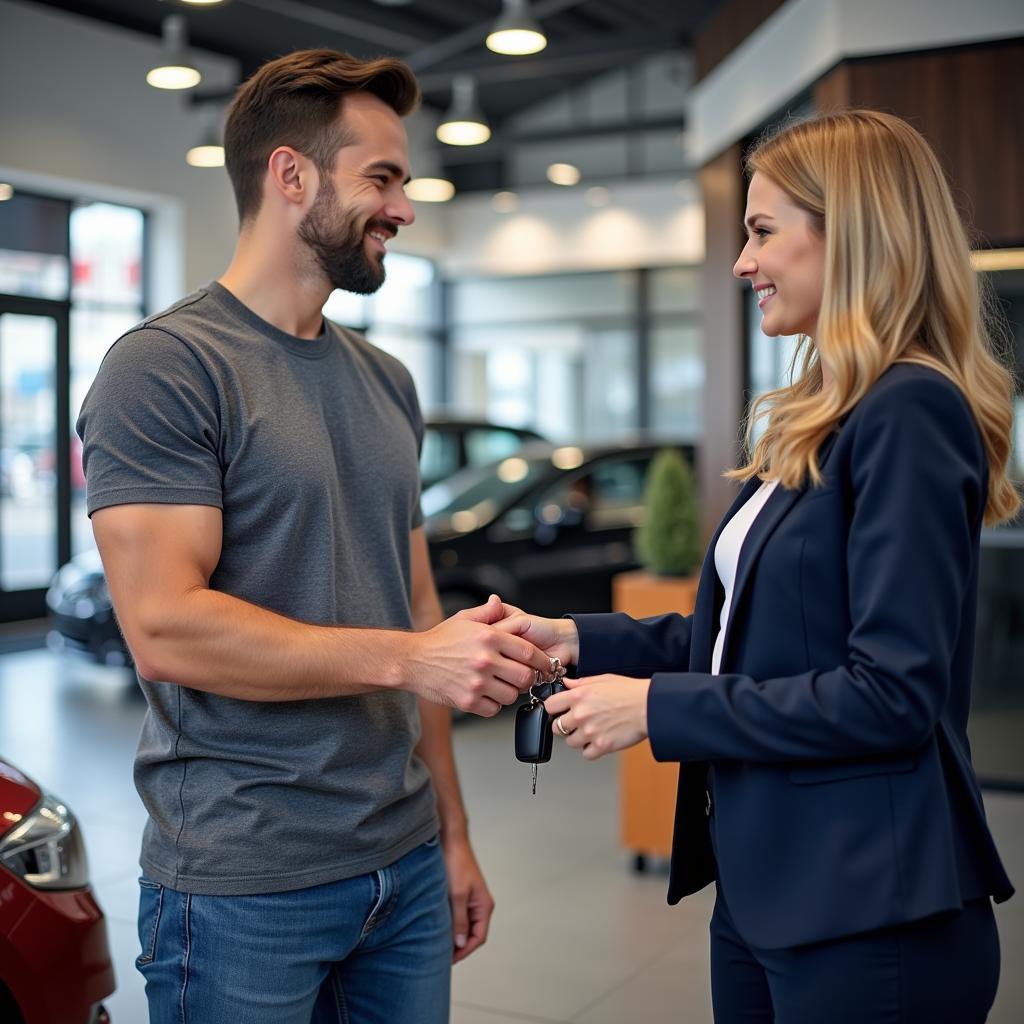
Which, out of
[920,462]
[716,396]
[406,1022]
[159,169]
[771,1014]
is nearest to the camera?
[920,462]

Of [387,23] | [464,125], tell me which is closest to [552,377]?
[387,23]

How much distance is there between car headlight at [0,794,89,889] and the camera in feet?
7.14

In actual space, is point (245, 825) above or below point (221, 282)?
below

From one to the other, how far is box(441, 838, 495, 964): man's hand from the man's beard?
0.89m

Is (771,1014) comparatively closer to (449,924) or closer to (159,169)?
(449,924)

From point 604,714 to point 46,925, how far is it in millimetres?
1186

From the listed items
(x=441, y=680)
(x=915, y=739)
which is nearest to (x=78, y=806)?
(x=441, y=680)

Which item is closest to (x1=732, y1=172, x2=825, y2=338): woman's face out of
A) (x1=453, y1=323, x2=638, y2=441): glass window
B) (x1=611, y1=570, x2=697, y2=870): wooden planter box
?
(x1=611, y1=570, x2=697, y2=870): wooden planter box

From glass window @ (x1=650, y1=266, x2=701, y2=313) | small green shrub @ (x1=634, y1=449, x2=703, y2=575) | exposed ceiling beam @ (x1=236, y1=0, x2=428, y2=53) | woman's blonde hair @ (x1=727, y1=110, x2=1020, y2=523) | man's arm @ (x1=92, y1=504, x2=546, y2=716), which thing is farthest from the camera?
glass window @ (x1=650, y1=266, x2=701, y2=313)

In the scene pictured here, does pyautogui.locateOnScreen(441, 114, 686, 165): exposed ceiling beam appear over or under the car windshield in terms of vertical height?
over

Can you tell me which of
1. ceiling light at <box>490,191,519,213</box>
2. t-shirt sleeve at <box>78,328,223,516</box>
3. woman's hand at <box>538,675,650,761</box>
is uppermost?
ceiling light at <box>490,191,519,213</box>

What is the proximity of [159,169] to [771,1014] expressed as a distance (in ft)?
33.8

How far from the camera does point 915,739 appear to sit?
1367 mm

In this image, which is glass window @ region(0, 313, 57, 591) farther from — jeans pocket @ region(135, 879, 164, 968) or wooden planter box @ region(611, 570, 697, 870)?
jeans pocket @ region(135, 879, 164, 968)
